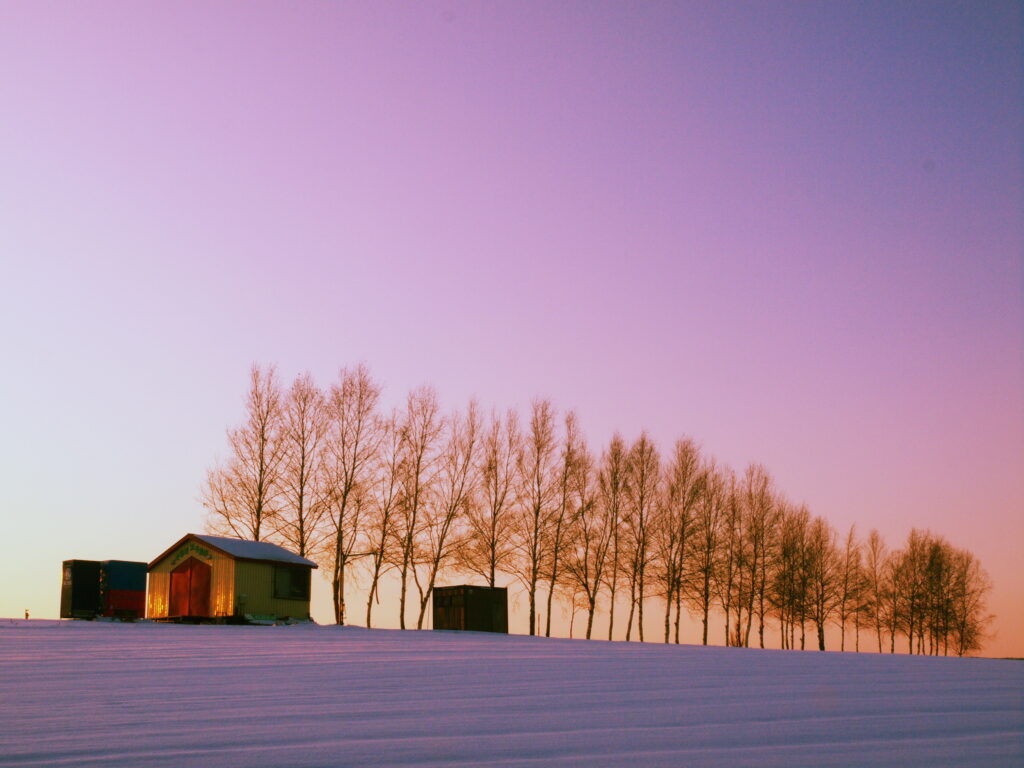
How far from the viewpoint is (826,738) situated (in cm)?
738

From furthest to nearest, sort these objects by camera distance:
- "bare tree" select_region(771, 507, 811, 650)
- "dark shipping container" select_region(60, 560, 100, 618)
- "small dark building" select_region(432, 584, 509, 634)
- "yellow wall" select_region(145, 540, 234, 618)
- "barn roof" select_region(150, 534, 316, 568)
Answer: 1. "bare tree" select_region(771, 507, 811, 650)
2. "small dark building" select_region(432, 584, 509, 634)
3. "dark shipping container" select_region(60, 560, 100, 618)
4. "barn roof" select_region(150, 534, 316, 568)
5. "yellow wall" select_region(145, 540, 234, 618)

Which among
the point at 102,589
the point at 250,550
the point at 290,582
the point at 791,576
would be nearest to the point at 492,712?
the point at 250,550

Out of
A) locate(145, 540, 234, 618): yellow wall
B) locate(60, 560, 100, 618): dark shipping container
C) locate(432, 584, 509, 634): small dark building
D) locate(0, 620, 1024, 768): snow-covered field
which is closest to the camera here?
locate(0, 620, 1024, 768): snow-covered field

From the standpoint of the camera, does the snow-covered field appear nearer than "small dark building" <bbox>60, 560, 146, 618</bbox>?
Yes

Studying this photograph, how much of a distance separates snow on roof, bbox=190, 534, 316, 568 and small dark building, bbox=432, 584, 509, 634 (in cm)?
549

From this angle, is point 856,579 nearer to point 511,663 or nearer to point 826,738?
point 511,663

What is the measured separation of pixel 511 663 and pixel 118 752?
26.0 ft

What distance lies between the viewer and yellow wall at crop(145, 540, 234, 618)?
3125 cm

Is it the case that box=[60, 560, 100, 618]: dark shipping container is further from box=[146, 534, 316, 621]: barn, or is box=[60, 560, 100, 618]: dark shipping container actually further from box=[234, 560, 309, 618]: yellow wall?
box=[234, 560, 309, 618]: yellow wall

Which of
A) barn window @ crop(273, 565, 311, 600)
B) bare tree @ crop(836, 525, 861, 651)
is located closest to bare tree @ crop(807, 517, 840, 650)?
bare tree @ crop(836, 525, 861, 651)

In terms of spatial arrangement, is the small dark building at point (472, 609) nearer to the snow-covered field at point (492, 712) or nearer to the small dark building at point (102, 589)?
the small dark building at point (102, 589)

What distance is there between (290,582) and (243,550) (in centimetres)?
210

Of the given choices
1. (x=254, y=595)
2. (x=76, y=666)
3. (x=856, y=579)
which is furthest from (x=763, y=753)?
(x=856, y=579)

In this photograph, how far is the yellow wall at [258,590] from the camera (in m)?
31.3
